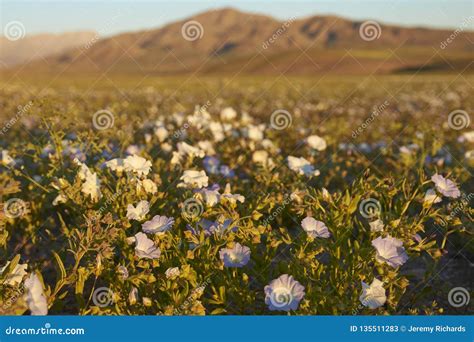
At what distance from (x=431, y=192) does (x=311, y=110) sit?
37.5 ft

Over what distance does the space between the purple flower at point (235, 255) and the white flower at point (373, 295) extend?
71 centimetres

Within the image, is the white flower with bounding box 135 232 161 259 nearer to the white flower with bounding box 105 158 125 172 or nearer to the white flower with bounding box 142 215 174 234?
→ the white flower with bounding box 142 215 174 234

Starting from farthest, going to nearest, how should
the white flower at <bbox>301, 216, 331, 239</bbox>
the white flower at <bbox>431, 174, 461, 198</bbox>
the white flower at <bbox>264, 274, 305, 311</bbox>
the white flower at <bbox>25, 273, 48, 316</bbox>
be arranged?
the white flower at <bbox>431, 174, 461, 198</bbox> → the white flower at <bbox>301, 216, 331, 239</bbox> → the white flower at <bbox>264, 274, 305, 311</bbox> → the white flower at <bbox>25, 273, 48, 316</bbox>

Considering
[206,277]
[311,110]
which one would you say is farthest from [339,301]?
[311,110]

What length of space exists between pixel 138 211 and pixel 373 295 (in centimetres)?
156

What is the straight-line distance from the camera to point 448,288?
341cm

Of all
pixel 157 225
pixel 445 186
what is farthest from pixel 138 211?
pixel 445 186

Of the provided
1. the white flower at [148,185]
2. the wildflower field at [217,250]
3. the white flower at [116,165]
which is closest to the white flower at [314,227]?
the wildflower field at [217,250]

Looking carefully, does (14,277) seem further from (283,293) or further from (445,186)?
(445,186)

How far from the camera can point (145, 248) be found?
2908 millimetres

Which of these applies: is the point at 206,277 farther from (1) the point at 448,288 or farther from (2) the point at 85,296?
(1) the point at 448,288

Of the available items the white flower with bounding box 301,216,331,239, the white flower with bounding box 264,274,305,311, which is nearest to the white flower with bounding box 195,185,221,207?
the white flower with bounding box 301,216,331,239

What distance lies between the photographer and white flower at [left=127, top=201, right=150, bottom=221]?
310 cm

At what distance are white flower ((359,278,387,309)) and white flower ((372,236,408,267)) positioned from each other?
16cm
